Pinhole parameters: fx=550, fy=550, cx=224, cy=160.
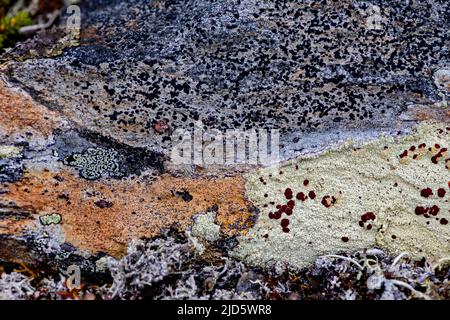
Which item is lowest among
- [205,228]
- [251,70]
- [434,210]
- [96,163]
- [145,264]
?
[145,264]

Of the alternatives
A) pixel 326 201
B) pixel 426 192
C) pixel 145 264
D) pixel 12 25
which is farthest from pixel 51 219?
pixel 12 25

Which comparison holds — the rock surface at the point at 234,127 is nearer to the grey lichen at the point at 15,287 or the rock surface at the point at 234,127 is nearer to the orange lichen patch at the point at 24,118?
the orange lichen patch at the point at 24,118

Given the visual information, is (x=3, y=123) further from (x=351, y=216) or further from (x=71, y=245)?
(x=351, y=216)

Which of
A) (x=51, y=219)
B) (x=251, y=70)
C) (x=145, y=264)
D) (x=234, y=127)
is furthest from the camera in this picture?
(x=251, y=70)

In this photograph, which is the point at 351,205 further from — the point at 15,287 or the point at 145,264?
the point at 15,287

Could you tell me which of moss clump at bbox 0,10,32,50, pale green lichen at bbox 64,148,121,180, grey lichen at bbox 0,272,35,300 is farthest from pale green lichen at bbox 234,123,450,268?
moss clump at bbox 0,10,32,50

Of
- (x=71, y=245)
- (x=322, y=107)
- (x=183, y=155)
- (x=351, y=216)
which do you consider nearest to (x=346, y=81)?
(x=322, y=107)
